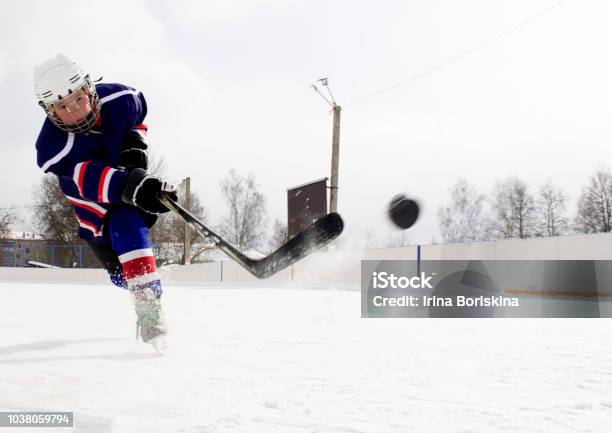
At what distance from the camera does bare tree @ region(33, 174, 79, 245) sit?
72.7 feet

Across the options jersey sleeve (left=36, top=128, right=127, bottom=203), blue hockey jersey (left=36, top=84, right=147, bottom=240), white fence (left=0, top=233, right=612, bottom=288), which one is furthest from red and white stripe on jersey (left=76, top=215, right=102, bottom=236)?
white fence (left=0, top=233, right=612, bottom=288)

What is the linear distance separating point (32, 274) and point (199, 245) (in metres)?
7.66

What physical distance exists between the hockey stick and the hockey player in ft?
0.48

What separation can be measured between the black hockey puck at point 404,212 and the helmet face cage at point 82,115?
1.58 m

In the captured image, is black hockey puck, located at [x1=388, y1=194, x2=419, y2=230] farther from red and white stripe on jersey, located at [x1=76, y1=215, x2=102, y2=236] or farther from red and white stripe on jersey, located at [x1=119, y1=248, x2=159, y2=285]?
red and white stripe on jersey, located at [x1=76, y1=215, x2=102, y2=236]

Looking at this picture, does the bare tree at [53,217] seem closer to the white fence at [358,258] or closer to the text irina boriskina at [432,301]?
the white fence at [358,258]

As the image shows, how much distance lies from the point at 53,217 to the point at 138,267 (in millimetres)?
23268

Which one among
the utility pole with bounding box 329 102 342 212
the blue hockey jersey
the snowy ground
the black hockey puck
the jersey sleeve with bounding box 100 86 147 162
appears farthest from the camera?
the utility pole with bounding box 329 102 342 212

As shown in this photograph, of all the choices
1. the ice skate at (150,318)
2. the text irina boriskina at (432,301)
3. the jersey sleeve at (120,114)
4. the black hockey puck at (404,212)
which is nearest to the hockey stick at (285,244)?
the ice skate at (150,318)

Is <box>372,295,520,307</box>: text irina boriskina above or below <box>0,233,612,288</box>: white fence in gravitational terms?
below

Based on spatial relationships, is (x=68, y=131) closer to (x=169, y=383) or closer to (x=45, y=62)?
(x=45, y=62)

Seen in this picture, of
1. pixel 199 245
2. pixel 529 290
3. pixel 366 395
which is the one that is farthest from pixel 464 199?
pixel 366 395

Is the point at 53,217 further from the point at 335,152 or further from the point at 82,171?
the point at 82,171

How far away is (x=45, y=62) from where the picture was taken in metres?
2.21
